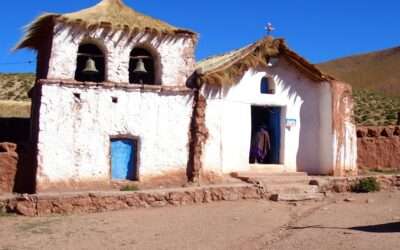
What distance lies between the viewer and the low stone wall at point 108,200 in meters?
13.3

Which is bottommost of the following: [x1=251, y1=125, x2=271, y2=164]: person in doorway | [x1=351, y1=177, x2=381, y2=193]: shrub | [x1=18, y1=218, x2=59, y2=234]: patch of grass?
[x1=18, y1=218, x2=59, y2=234]: patch of grass

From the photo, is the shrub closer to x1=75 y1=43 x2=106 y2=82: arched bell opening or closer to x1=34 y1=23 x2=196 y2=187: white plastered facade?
x1=34 y1=23 x2=196 y2=187: white plastered facade

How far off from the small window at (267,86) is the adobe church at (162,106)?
0.11 ft

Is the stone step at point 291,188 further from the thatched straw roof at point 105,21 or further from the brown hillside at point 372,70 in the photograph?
the brown hillside at point 372,70

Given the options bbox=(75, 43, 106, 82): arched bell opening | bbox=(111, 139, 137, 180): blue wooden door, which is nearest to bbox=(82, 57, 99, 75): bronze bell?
bbox=(75, 43, 106, 82): arched bell opening

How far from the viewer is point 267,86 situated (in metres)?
18.3

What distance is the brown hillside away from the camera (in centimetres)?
8325

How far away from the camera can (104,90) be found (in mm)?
15531

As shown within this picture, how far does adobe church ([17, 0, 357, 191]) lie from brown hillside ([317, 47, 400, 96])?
62.7 meters

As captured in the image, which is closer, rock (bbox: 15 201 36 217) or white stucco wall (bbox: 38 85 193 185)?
rock (bbox: 15 201 36 217)

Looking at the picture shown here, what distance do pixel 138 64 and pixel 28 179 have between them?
4359 mm

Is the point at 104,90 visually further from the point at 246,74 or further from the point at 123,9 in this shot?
the point at 246,74

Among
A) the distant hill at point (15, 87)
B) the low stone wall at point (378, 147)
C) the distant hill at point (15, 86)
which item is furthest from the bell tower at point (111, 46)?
the distant hill at point (15, 86)

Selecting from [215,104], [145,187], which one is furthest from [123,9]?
[145,187]
